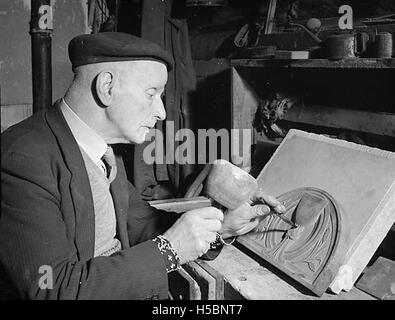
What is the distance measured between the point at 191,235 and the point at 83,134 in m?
0.53

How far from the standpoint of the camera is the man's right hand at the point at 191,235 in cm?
141

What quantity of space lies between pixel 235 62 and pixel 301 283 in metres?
1.43

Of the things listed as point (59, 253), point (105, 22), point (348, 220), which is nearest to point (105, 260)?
point (59, 253)

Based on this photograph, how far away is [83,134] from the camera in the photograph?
1.51 meters

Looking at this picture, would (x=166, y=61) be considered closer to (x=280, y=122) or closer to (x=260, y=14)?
(x=280, y=122)

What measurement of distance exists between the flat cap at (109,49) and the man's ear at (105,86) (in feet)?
0.17

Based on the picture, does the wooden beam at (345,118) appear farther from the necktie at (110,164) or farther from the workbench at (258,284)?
the necktie at (110,164)

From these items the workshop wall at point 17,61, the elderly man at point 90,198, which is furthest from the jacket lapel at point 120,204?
the workshop wall at point 17,61

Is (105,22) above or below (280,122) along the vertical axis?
above

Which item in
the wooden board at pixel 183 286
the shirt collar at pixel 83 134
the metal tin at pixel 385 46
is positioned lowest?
the wooden board at pixel 183 286

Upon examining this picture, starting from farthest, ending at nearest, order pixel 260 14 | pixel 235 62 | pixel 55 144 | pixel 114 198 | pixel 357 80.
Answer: pixel 260 14, pixel 235 62, pixel 357 80, pixel 114 198, pixel 55 144

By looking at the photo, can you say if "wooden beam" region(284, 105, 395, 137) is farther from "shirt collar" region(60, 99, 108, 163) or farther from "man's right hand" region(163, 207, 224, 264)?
"shirt collar" region(60, 99, 108, 163)

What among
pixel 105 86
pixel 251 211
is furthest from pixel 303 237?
pixel 105 86

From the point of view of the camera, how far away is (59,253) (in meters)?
1.23
